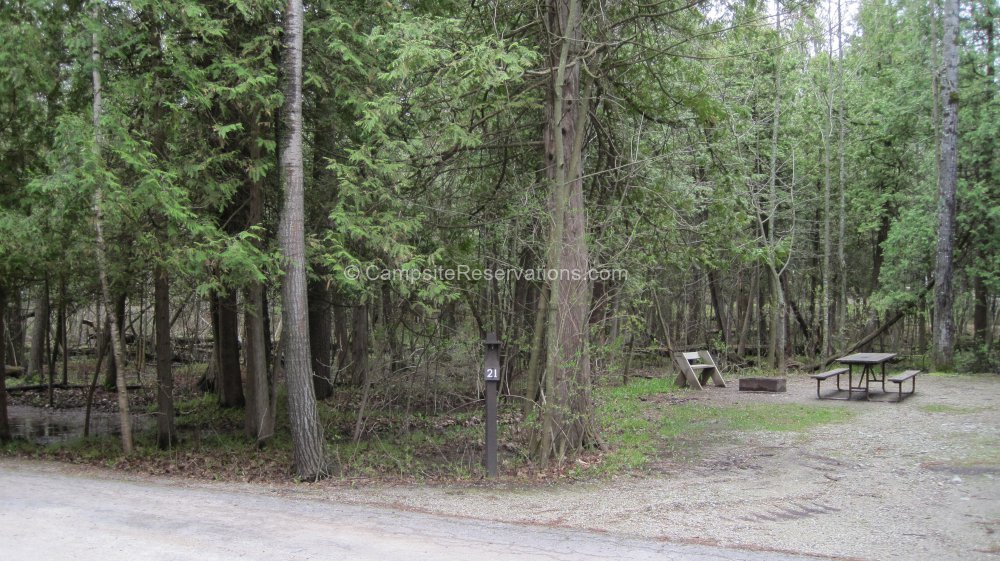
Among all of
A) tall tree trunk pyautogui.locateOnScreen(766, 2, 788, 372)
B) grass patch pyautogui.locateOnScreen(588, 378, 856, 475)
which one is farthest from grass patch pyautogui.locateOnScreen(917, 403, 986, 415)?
tall tree trunk pyautogui.locateOnScreen(766, 2, 788, 372)

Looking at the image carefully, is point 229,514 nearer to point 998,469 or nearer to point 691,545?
point 691,545

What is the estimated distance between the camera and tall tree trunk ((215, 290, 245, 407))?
47.1ft

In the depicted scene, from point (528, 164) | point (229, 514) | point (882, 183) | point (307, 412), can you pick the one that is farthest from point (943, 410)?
point (882, 183)

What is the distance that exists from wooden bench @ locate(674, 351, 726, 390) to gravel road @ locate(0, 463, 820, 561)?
35.3 ft

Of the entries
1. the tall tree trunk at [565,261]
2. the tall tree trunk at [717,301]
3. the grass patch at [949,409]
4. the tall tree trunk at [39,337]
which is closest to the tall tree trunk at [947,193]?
the tall tree trunk at [717,301]

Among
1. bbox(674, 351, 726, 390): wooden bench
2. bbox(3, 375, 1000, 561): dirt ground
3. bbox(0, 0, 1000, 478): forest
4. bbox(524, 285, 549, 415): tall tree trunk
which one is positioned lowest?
bbox(3, 375, 1000, 561): dirt ground

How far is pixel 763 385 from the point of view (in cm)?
1508

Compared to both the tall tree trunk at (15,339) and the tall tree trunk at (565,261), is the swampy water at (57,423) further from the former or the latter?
the tall tree trunk at (565,261)

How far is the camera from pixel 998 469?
766 centimetres

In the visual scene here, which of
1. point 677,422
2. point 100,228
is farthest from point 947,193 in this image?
point 100,228

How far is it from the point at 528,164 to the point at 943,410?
7.95 meters

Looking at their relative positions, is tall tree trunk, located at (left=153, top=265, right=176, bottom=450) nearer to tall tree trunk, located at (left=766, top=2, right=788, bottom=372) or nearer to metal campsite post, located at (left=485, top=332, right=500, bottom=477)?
metal campsite post, located at (left=485, top=332, right=500, bottom=477)

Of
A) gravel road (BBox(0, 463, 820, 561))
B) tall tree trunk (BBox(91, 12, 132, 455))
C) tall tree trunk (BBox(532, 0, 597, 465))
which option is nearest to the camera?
gravel road (BBox(0, 463, 820, 561))

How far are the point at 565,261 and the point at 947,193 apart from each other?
13096 mm
